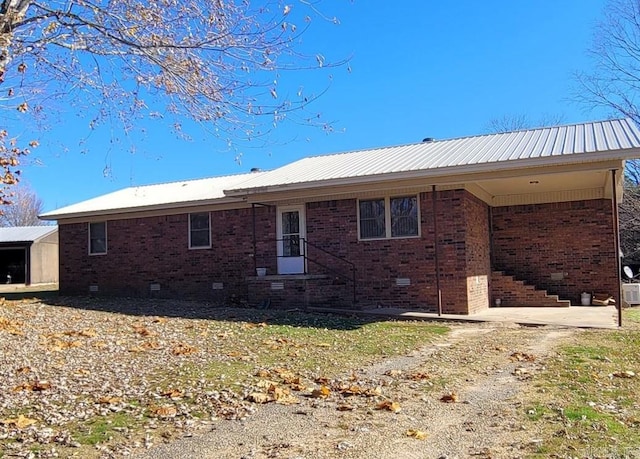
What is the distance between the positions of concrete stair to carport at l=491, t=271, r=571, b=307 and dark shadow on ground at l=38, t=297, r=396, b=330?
183 inches

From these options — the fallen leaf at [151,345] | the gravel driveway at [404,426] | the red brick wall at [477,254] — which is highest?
the red brick wall at [477,254]

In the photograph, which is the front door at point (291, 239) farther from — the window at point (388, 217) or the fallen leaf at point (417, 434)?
the fallen leaf at point (417, 434)

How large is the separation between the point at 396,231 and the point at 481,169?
2.88 metres

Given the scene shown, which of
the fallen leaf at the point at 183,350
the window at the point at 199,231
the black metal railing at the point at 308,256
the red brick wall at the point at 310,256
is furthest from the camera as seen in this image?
the window at the point at 199,231

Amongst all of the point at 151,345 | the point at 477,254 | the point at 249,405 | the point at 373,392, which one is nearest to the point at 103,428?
the point at 249,405

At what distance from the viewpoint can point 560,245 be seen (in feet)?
51.8

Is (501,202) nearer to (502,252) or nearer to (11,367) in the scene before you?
(502,252)

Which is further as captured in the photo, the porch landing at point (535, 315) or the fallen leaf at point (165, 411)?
the porch landing at point (535, 315)

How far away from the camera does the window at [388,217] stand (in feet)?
45.7

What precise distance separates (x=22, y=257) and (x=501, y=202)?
27.8 metres

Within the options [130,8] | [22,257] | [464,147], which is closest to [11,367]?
[130,8]

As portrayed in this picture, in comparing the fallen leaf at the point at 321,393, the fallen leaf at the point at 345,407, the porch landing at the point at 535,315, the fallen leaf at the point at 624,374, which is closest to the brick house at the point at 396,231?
the porch landing at the point at 535,315

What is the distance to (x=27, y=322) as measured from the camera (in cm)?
1135

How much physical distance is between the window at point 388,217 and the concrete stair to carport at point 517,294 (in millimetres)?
3447
